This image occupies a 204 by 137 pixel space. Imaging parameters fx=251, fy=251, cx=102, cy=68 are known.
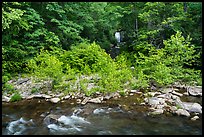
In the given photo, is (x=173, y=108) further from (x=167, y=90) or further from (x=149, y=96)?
(x=167, y=90)

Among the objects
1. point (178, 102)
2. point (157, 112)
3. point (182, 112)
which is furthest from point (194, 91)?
point (157, 112)

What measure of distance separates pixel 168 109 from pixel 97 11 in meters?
8.74

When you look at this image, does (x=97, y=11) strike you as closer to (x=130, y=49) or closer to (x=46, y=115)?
(x=130, y=49)

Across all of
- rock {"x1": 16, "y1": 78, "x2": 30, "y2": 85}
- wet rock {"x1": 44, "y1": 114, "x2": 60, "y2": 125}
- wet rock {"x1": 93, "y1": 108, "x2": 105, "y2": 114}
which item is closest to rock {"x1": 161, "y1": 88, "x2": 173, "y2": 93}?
wet rock {"x1": 93, "y1": 108, "x2": 105, "y2": 114}

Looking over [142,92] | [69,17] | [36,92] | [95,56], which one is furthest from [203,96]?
[69,17]

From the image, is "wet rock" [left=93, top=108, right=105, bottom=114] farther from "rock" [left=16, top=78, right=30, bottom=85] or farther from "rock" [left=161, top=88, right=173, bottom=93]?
"rock" [left=16, top=78, right=30, bottom=85]

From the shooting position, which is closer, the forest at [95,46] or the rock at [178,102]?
the rock at [178,102]

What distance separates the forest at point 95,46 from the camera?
9320 mm

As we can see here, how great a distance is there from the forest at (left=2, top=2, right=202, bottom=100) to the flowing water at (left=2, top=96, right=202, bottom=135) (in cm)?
124

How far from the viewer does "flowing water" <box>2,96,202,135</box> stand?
6.01 metres

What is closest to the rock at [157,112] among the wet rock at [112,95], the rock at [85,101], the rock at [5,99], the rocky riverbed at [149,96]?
the rocky riverbed at [149,96]

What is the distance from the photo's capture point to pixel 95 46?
1141 cm

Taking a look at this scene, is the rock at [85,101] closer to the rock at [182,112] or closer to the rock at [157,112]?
the rock at [157,112]

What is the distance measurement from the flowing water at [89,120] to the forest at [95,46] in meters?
1.24
